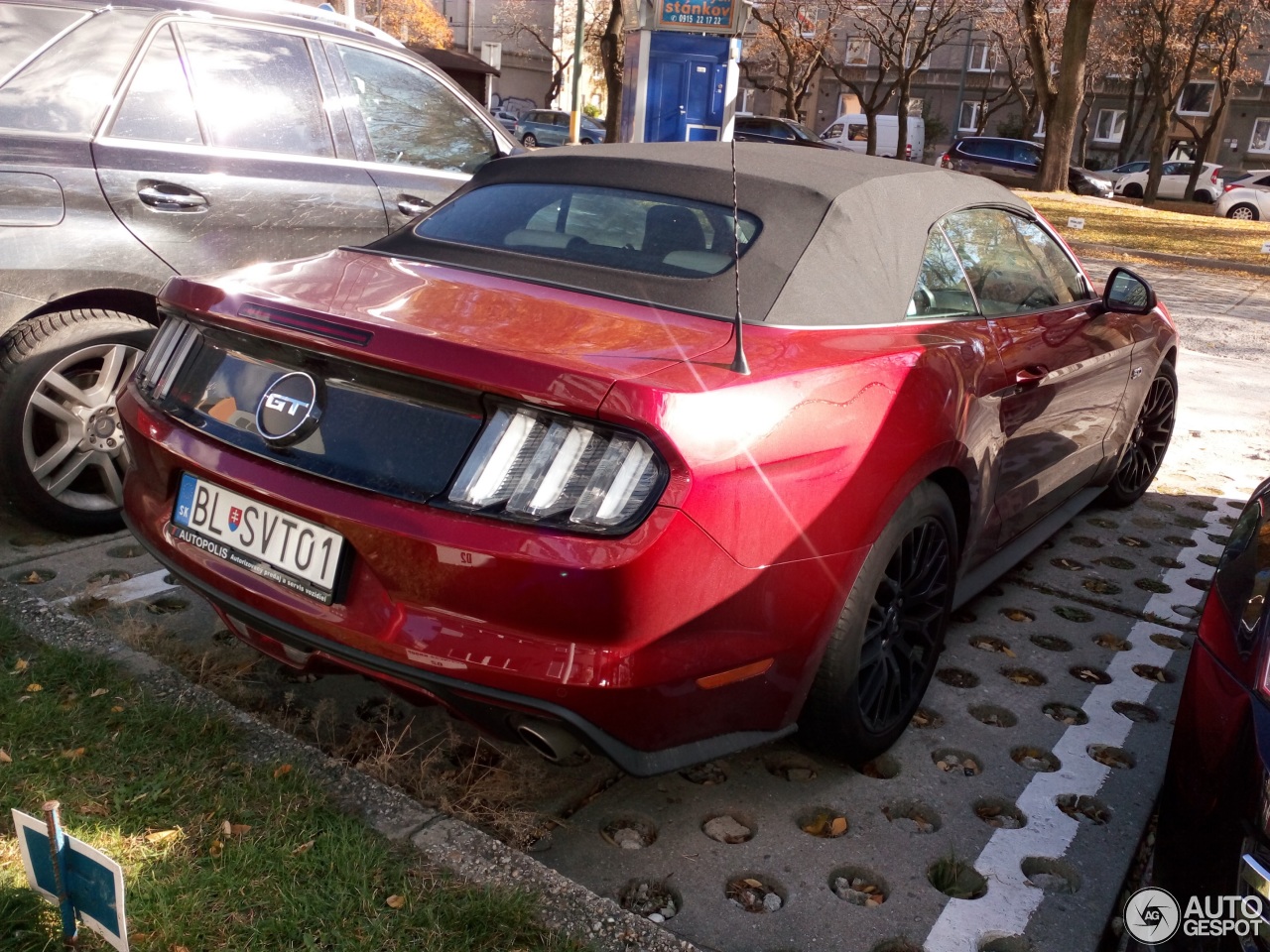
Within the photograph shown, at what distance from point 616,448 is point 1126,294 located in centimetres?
294

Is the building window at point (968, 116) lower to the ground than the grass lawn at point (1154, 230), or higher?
higher

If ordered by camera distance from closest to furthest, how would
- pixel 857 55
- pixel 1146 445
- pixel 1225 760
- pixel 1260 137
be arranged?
pixel 1225 760
pixel 1146 445
pixel 1260 137
pixel 857 55

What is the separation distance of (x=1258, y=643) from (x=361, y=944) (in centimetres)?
174

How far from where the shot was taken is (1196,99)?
5078 cm

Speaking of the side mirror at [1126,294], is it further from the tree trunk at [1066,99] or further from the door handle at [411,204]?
the tree trunk at [1066,99]

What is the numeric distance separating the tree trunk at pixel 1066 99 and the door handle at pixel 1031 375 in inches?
793

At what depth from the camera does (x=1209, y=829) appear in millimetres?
2010

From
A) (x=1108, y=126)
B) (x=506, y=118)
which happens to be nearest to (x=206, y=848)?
(x=506, y=118)

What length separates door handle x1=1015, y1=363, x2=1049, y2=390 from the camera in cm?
338

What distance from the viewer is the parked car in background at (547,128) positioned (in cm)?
3781

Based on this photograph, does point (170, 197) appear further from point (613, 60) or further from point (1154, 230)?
point (613, 60)

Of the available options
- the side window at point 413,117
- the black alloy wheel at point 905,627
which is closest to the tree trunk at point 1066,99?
the side window at point 413,117

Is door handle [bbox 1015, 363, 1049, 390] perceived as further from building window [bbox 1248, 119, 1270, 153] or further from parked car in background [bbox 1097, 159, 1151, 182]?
building window [bbox 1248, 119, 1270, 153]

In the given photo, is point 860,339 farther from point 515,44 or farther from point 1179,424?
point 515,44
